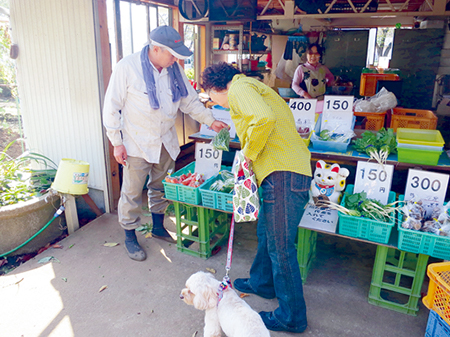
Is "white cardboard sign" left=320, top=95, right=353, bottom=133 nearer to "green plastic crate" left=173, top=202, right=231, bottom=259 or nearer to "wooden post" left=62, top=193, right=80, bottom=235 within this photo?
"green plastic crate" left=173, top=202, right=231, bottom=259

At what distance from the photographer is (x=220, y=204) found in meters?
3.34

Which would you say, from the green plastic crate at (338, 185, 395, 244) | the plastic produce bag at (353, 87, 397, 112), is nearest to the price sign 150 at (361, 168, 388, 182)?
the green plastic crate at (338, 185, 395, 244)

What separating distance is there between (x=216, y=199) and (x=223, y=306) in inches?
48.6

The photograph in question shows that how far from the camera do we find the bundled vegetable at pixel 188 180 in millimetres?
3490

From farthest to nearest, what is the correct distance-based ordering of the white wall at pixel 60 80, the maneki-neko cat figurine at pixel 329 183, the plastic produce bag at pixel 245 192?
the white wall at pixel 60 80 < the maneki-neko cat figurine at pixel 329 183 < the plastic produce bag at pixel 245 192

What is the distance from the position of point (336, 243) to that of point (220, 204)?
150 centimetres

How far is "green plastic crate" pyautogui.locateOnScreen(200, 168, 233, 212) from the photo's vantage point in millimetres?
3268

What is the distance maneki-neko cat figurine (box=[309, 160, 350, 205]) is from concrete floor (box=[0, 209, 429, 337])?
31.6 inches

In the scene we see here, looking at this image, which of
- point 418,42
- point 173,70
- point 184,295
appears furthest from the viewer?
point 418,42


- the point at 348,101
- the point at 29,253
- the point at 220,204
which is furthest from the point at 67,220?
the point at 348,101

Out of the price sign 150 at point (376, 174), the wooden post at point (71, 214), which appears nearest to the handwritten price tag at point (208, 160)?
the price sign 150 at point (376, 174)

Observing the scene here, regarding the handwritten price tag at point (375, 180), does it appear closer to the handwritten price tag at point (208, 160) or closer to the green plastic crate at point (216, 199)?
the green plastic crate at point (216, 199)

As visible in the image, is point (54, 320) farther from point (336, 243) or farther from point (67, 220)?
point (336, 243)

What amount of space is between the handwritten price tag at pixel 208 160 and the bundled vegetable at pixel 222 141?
23 centimetres
